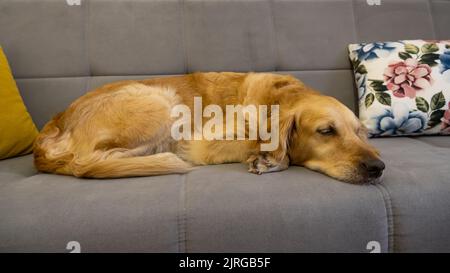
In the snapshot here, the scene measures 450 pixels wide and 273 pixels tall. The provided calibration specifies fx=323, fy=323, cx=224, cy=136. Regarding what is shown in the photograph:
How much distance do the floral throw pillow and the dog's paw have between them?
0.75 metres

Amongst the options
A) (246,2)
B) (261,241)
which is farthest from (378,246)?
(246,2)

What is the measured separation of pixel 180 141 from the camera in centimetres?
151

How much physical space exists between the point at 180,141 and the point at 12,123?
2.56ft

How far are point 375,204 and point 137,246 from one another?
76cm

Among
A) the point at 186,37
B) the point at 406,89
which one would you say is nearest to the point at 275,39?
the point at 186,37

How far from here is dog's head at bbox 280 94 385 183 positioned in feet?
3.79

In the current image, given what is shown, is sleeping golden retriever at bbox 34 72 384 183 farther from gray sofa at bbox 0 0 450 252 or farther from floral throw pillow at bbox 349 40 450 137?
floral throw pillow at bbox 349 40 450 137

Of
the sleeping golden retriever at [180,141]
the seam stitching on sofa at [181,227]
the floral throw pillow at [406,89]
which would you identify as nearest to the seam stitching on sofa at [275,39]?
the sleeping golden retriever at [180,141]

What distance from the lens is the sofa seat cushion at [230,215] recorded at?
0.96 m

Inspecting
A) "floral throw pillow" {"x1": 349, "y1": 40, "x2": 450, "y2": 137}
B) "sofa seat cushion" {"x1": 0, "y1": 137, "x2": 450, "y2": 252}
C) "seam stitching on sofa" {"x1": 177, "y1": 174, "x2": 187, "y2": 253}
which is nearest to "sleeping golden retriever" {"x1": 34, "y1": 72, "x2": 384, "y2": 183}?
"sofa seat cushion" {"x1": 0, "y1": 137, "x2": 450, "y2": 252}

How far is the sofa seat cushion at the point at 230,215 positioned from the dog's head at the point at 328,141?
7 cm

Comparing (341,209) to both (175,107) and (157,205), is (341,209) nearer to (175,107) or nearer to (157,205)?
(157,205)

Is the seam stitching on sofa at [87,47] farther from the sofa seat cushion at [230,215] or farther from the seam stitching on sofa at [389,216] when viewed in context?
the seam stitching on sofa at [389,216]
